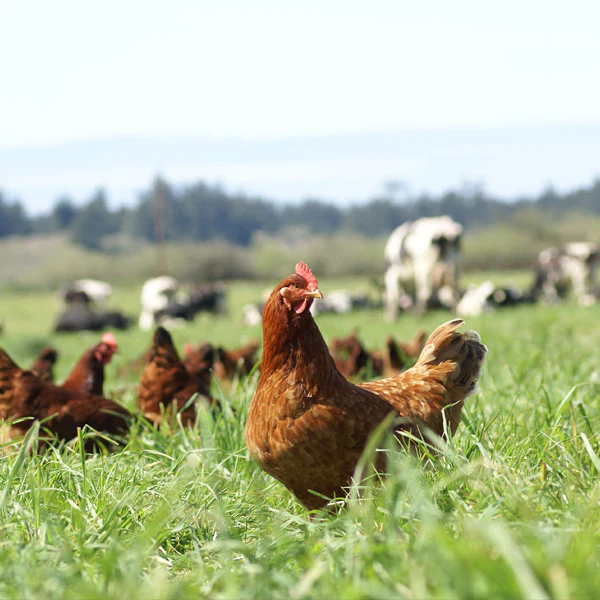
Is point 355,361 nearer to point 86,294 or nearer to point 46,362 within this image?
point 46,362

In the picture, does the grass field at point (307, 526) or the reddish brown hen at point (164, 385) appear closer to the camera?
the grass field at point (307, 526)

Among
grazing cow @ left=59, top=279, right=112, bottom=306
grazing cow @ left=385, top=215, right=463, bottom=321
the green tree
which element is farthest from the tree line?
grazing cow @ left=385, top=215, right=463, bottom=321

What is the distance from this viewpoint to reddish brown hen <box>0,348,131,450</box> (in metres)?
3.54

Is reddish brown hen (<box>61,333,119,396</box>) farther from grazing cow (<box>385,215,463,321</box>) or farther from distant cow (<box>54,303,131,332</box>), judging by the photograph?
distant cow (<box>54,303,131,332</box>)

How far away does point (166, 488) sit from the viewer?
259 centimetres

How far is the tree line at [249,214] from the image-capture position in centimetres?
8306

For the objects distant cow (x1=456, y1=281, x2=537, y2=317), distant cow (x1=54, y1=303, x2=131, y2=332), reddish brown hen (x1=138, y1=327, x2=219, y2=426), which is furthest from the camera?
distant cow (x1=456, y1=281, x2=537, y2=317)

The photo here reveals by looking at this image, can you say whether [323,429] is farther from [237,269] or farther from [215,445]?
[237,269]

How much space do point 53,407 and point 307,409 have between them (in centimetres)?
167

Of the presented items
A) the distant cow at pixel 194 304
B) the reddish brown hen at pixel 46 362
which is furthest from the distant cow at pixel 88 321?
the reddish brown hen at pixel 46 362

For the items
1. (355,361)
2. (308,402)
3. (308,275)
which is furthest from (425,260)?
(308,402)

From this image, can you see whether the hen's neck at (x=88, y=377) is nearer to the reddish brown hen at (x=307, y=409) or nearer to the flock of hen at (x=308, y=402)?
the flock of hen at (x=308, y=402)

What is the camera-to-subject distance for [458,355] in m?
3.15

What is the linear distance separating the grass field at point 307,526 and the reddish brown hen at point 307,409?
16 cm
